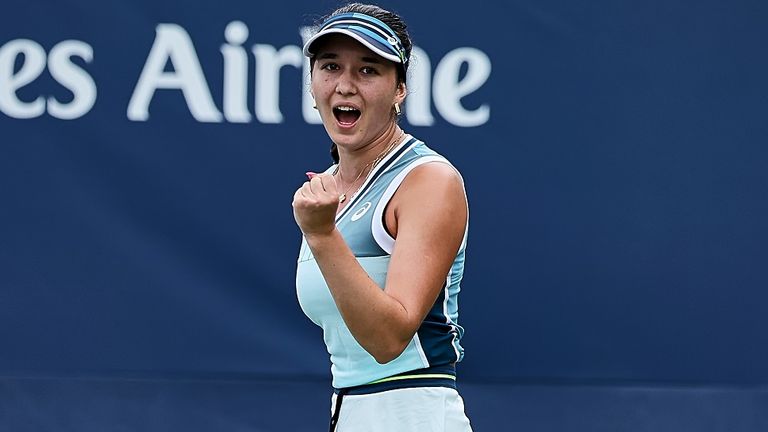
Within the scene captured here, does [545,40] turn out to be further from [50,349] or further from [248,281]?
[50,349]

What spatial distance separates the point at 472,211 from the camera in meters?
3.52

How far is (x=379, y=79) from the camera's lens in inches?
81.2

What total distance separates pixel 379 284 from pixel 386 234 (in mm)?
77

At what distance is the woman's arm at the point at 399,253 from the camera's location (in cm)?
179

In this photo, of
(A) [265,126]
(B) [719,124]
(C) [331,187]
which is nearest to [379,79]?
(C) [331,187]

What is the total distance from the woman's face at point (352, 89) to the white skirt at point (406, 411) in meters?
0.41

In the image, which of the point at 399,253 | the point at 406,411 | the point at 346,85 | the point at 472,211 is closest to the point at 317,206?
the point at 399,253

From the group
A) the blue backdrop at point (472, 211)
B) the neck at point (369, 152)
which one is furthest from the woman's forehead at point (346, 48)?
the blue backdrop at point (472, 211)

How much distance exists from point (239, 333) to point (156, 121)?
0.62 meters

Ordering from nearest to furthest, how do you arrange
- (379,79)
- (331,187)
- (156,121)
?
1. (331,187)
2. (379,79)
3. (156,121)

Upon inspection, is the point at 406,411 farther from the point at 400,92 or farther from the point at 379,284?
the point at 400,92

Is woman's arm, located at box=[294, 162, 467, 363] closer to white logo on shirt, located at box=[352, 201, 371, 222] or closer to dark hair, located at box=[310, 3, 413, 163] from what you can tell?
white logo on shirt, located at box=[352, 201, 371, 222]

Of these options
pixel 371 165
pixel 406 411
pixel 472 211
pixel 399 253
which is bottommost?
pixel 406 411

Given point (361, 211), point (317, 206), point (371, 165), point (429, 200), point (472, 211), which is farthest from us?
point (472, 211)
